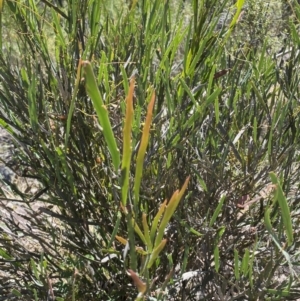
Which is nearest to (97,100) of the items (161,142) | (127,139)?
(127,139)

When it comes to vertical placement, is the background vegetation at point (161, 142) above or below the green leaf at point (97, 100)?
below

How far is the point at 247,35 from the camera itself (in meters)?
1.63

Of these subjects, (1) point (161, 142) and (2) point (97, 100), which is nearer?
(2) point (97, 100)

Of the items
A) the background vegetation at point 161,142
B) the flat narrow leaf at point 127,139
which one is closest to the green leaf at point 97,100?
the flat narrow leaf at point 127,139

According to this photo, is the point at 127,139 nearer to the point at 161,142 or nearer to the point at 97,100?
the point at 97,100

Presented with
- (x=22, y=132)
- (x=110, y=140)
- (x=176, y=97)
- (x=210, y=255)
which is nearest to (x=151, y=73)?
(x=176, y=97)

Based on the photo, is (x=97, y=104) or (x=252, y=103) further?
(x=252, y=103)

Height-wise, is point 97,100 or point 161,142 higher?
point 97,100

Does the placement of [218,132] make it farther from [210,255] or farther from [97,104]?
[97,104]

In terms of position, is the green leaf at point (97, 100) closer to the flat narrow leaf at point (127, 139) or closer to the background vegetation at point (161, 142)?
the flat narrow leaf at point (127, 139)

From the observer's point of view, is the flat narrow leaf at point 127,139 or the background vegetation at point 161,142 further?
the background vegetation at point 161,142

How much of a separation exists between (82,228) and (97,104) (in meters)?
0.80

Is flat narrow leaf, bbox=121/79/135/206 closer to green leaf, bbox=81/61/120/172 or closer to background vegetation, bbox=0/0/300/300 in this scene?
green leaf, bbox=81/61/120/172

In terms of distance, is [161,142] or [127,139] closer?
[127,139]
